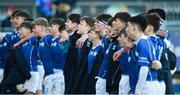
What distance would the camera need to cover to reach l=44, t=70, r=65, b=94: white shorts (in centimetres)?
1524

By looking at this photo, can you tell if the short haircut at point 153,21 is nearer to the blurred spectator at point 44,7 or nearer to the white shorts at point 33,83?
the white shorts at point 33,83

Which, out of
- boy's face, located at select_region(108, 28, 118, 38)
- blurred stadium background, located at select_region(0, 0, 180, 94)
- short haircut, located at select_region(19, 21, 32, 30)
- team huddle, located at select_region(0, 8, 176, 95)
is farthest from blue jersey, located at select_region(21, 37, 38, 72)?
blurred stadium background, located at select_region(0, 0, 180, 94)

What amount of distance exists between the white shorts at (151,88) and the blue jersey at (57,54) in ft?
14.2

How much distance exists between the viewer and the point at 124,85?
11984mm

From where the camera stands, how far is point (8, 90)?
14.0 m

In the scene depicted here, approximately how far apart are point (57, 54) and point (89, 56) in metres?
1.91

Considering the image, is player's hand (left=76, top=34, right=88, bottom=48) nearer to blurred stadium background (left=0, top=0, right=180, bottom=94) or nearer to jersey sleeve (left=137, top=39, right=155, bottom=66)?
jersey sleeve (left=137, top=39, right=155, bottom=66)

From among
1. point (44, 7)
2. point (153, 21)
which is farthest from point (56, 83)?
point (44, 7)

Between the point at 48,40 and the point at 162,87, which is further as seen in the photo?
the point at 48,40

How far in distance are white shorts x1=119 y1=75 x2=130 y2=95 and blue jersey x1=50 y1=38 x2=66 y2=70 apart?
338 centimetres

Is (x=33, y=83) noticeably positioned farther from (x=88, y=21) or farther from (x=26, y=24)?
(x=88, y=21)

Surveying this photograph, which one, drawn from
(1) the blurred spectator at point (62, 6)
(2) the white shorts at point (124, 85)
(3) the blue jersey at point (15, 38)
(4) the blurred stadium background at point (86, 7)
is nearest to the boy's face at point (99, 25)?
(2) the white shorts at point (124, 85)

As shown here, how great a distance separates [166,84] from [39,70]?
4035 millimetres

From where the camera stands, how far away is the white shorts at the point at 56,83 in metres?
15.2
